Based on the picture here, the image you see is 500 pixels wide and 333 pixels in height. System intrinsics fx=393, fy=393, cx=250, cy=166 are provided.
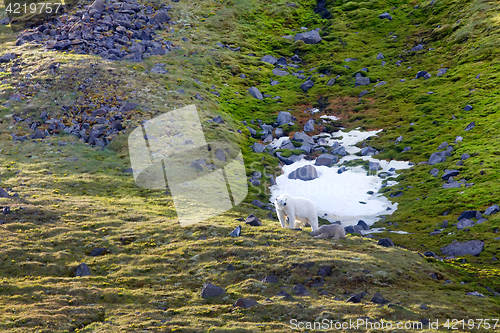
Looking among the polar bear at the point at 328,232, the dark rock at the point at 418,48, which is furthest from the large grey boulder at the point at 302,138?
the dark rock at the point at 418,48

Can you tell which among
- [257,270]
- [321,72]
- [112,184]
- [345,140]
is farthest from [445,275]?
[321,72]

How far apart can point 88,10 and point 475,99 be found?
52611 millimetres

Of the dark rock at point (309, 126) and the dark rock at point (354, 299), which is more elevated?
the dark rock at point (354, 299)

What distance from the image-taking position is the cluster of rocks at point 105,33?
50656mm

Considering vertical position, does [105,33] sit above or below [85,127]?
above

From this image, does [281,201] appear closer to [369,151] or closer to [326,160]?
[326,160]

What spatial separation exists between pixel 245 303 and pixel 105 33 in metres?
48.3

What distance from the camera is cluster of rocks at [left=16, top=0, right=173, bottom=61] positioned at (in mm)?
50656

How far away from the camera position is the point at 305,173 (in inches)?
1603

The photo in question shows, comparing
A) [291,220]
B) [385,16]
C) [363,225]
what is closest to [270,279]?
[291,220]

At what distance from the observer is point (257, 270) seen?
19.3 m

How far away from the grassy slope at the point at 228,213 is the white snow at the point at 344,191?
1.94 metres

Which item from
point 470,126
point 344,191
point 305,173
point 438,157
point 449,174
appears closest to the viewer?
point 449,174

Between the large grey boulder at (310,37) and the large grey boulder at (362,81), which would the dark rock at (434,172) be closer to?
the large grey boulder at (362,81)
